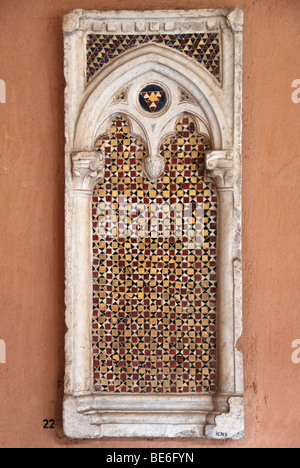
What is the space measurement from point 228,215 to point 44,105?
1.14 metres

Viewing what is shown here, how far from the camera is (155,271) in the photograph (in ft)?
10.5

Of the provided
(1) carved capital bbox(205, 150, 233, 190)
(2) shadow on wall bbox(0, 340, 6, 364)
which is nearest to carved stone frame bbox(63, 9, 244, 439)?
(1) carved capital bbox(205, 150, 233, 190)

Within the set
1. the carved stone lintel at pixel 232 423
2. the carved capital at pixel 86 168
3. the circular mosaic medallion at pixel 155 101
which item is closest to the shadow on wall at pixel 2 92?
the carved capital at pixel 86 168

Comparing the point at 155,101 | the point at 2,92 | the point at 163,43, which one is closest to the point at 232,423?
the point at 155,101

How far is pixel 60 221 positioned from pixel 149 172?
542 millimetres

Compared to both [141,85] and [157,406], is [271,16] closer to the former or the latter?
[141,85]

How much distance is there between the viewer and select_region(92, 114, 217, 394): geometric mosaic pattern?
317 centimetres

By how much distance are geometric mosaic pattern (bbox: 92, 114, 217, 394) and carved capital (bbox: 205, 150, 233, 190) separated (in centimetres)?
9

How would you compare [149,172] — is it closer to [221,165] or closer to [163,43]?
[221,165]

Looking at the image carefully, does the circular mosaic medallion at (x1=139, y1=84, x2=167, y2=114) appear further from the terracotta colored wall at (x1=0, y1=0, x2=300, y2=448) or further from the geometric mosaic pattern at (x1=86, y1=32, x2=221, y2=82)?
the terracotta colored wall at (x1=0, y1=0, x2=300, y2=448)

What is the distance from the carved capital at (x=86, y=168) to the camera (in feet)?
10.2

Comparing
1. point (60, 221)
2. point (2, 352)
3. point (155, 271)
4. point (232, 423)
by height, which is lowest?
point (232, 423)

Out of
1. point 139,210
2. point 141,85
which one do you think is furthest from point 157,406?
point 141,85

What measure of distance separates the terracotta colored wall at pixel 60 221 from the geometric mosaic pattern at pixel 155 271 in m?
0.21
